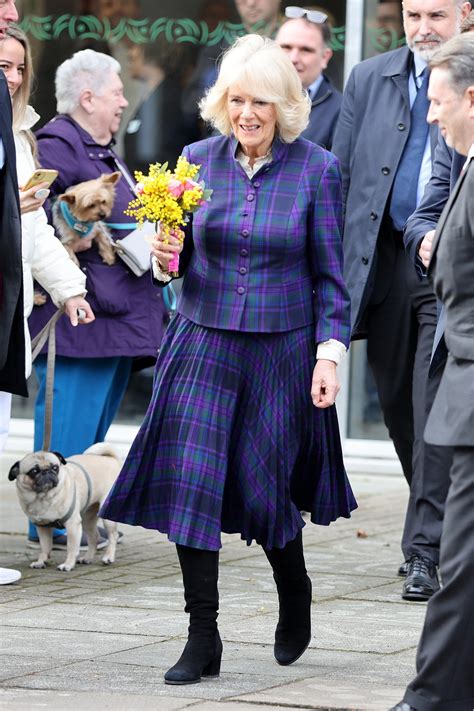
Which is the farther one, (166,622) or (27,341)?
(27,341)

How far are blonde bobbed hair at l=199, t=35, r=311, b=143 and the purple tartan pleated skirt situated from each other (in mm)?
643

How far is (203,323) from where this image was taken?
490 cm

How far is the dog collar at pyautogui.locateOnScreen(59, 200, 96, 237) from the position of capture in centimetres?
712

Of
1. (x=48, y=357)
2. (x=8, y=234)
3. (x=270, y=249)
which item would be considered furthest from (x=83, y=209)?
(x=270, y=249)

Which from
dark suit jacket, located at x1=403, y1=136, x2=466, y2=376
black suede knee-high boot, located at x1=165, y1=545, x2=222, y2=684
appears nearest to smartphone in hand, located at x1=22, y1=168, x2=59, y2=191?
dark suit jacket, located at x1=403, y1=136, x2=466, y2=376

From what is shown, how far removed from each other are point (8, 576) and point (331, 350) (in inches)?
85.8

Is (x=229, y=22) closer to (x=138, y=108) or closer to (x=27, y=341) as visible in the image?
(x=138, y=108)

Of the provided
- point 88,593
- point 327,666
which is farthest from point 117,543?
point 327,666

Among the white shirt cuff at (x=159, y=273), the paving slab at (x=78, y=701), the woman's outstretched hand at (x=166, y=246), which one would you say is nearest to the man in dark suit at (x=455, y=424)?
the paving slab at (x=78, y=701)

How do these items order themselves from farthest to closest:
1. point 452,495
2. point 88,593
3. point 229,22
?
1. point 229,22
2. point 88,593
3. point 452,495

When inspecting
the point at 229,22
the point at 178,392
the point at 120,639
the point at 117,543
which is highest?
the point at 229,22

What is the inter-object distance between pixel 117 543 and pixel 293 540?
2.66 metres

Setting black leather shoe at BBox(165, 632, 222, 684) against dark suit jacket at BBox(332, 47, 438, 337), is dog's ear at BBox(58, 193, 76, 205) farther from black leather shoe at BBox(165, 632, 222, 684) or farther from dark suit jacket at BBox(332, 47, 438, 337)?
black leather shoe at BBox(165, 632, 222, 684)

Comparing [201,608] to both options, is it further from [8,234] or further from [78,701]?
[8,234]
